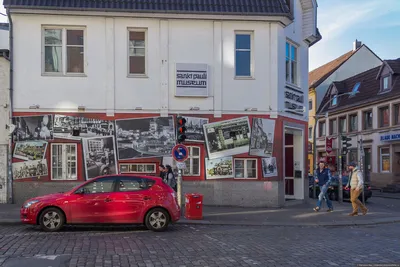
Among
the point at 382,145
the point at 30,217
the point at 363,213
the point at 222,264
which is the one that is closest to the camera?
the point at 222,264

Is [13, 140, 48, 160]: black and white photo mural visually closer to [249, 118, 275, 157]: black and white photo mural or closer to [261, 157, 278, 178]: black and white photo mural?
[249, 118, 275, 157]: black and white photo mural

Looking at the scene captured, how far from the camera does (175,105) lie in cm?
1755

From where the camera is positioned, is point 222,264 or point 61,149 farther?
point 61,149

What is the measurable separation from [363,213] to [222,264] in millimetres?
10585

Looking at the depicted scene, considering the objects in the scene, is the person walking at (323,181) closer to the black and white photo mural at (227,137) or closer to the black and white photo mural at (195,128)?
the black and white photo mural at (227,137)

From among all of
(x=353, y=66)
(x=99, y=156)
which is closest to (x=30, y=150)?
(x=99, y=156)

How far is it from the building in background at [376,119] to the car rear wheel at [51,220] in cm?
2543

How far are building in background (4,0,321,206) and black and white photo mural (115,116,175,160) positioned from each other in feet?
0.13

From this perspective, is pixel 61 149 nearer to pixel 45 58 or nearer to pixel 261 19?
pixel 45 58

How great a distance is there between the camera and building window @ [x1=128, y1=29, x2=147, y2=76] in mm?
17688

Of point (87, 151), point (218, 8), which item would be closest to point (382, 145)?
point (218, 8)

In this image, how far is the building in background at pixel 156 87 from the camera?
55.7ft

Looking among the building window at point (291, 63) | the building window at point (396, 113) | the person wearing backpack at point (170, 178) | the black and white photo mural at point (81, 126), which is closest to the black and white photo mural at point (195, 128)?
the person wearing backpack at point (170, 178)

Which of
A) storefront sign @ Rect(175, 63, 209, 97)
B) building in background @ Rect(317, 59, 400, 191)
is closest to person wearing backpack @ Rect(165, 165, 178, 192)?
storefront sign @ Rect(175, 63, 209, 97)
